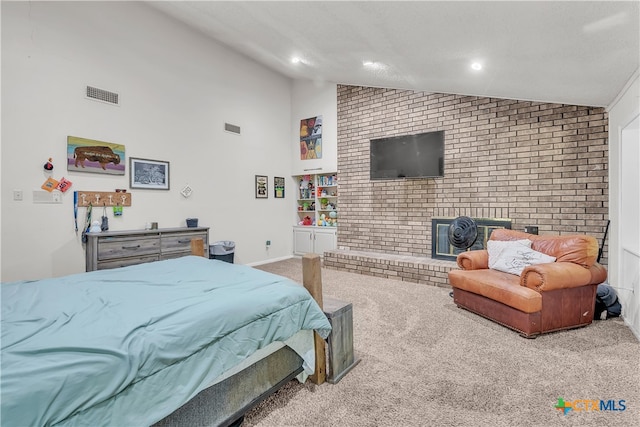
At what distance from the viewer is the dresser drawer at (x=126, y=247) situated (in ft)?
11.1

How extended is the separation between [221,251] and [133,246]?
132 cm

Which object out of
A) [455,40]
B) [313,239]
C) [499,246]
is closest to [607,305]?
[499,246]

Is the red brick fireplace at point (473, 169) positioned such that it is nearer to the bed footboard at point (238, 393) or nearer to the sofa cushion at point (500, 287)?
the sofa cushion at point (500, 287)

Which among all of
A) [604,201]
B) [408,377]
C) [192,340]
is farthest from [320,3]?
[604,201]

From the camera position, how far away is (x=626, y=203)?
2.96m

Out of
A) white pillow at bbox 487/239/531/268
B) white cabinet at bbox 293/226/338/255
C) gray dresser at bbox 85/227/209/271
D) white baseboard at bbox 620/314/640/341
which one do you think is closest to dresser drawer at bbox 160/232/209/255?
gray dresser at bbox 85/227/209/271

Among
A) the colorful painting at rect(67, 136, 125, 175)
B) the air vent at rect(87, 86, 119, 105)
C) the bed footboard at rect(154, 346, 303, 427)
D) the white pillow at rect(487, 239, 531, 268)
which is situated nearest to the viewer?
the bed footboard at rect(154, 346, 303, 427)

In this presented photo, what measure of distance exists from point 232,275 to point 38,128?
2.96 metres

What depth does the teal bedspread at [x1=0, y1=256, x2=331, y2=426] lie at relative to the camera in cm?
92

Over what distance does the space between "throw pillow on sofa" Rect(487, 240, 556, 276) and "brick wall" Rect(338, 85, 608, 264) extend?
4.07 ft

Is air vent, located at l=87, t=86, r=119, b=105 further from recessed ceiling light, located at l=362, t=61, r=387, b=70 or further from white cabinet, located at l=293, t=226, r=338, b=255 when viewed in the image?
white cabinet, located at l=293, t=226, r=338, b=255

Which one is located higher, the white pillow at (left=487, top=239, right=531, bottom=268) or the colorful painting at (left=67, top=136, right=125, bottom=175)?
the colorful painting at (left=67, top=136, right=125, bottom=175)

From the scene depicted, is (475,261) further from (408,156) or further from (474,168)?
(408,156)

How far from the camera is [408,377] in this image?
194 cm
